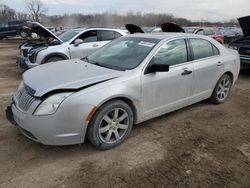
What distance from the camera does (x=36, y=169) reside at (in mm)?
2988

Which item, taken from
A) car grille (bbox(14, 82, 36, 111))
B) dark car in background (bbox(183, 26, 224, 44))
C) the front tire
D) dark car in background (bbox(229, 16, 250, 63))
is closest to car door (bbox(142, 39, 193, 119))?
the front tire

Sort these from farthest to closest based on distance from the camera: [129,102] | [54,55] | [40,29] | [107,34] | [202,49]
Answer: [107,34], [40,29], [54,55], [202,49], [129,102]

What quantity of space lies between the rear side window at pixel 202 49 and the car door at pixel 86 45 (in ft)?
14.1

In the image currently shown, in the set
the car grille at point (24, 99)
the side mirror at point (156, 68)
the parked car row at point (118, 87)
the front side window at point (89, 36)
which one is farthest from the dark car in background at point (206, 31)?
the car grille at point (24, 99)

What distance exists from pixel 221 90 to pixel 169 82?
6.18ft

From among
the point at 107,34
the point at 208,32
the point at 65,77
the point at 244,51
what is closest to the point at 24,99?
the point at 65,77

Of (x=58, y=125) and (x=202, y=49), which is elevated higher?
(x=202, y=49)

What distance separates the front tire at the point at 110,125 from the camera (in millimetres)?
3201

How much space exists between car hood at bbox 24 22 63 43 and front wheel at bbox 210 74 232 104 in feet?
16.4

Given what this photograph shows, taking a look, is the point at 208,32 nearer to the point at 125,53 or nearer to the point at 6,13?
the point at 125,53

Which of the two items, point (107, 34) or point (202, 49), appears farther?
point (107, 34)

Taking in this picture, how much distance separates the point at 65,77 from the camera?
3.37 meters

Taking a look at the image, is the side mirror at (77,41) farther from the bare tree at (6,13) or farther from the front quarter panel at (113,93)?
the bare tree at (6,13)

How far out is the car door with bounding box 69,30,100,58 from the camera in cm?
782
